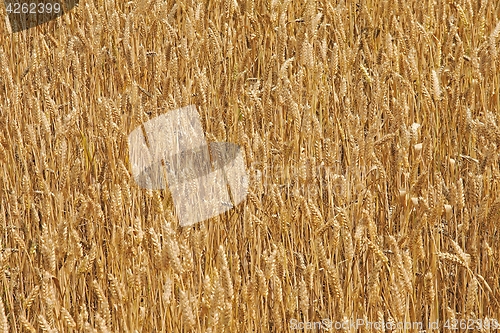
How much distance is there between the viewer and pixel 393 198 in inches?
64.4

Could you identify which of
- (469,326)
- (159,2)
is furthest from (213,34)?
(469,326)

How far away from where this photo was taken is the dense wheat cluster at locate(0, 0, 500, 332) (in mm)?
1197

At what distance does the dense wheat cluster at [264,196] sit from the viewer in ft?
3.93
